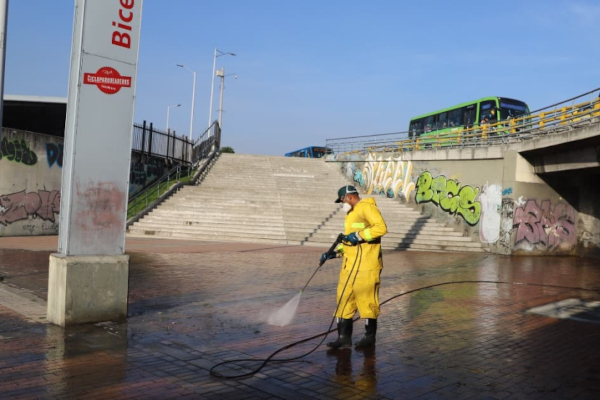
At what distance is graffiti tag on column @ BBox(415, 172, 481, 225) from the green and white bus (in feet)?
7.83

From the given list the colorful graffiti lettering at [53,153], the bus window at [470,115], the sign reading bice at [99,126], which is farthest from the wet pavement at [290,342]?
the bus window at [470,115]

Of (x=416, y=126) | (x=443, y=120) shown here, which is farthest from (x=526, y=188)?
(x=416, y=126)

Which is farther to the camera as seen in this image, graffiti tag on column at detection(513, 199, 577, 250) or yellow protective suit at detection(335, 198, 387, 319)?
graffiti tag on column at detection(513, 199, 577, 250)

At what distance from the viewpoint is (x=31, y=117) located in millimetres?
26703

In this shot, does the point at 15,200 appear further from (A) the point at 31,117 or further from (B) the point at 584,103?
(B) the point at 584,103

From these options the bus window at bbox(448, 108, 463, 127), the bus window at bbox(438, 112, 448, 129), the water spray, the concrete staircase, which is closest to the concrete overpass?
the concrete staircase

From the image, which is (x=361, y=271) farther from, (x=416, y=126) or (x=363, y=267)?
(x=416, y=126)

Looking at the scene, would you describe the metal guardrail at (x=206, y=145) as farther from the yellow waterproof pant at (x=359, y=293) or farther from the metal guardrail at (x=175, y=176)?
the yellow waterproof pant at (x=359, y=293)

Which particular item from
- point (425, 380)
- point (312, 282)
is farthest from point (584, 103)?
point (425, 380)

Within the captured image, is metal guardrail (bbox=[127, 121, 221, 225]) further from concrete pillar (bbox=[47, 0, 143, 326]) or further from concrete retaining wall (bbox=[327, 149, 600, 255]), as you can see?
concrete pillar (bbox=[47, 0, 143, 326])

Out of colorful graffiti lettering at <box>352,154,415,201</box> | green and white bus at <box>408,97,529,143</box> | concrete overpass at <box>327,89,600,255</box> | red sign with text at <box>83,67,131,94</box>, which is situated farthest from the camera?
green and white bus at <box>408,97,529,143</box>

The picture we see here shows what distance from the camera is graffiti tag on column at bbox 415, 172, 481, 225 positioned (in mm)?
21984

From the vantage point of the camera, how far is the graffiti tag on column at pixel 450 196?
72.1ft

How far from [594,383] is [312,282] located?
674 cm
